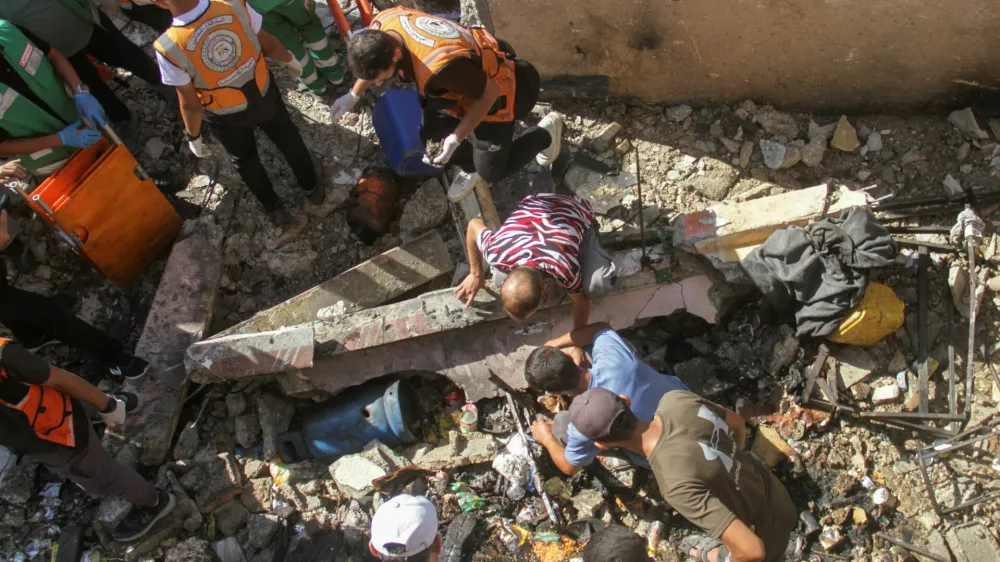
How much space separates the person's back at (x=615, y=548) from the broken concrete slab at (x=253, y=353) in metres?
1.92

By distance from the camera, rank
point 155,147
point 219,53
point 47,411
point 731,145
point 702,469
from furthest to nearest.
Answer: point 155,147 < point 731,145 < point 219,53 < point 47,411 < point 702,469

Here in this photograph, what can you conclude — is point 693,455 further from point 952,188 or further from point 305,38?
point 305,38

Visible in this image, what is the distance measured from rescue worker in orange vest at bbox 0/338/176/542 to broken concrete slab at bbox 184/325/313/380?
0.50 meters

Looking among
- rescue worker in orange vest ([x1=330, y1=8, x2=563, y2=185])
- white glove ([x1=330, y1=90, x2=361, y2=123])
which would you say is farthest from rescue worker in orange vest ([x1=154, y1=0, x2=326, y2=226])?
rescue worker in orange vest ([x1=330, y1=8, x2=563, y2=185])

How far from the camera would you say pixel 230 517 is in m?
4.17

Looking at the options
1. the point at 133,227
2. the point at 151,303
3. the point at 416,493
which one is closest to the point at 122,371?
the point at 151,303

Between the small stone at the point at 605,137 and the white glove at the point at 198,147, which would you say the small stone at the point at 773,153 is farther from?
the white glove at the point at 198,147

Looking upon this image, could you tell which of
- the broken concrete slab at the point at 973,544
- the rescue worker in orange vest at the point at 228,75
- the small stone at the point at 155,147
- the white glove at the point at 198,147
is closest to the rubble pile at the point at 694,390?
the broken concrete slab at the point at 973,544

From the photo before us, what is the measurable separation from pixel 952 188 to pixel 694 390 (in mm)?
2129

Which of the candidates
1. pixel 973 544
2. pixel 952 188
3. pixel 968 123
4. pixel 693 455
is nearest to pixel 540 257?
pixel 693 455

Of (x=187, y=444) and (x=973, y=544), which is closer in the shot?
(x=973, y=544)

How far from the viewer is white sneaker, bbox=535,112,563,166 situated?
15.4 feet

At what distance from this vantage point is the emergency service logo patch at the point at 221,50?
3885 mm

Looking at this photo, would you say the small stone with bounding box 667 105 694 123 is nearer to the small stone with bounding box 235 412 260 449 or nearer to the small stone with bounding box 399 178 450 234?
the small stone with bounding box 399 178 450 234
